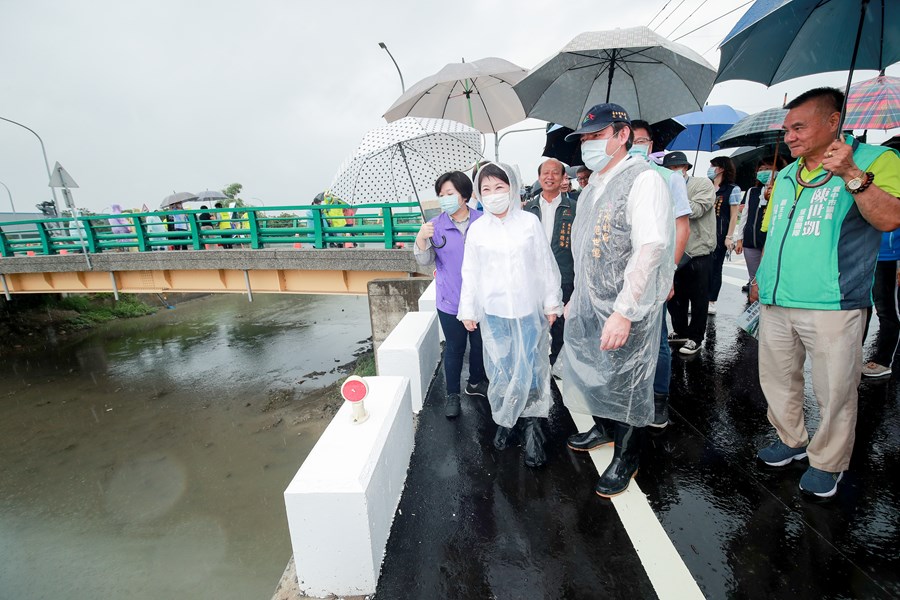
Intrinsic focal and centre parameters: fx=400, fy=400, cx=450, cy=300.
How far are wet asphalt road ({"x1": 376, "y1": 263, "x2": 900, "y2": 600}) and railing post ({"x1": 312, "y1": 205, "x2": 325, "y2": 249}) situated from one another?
6796 mm

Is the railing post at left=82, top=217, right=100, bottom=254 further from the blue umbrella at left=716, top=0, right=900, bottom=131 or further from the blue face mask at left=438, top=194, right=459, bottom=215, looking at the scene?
the blue umbrella at left=716, top=0, right=900, bottom=131

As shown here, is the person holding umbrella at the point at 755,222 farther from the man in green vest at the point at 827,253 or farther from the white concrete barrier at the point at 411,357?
the white concrete barrier at the point at 411,357

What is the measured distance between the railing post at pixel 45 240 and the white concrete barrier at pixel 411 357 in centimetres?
1173

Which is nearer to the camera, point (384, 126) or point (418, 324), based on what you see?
point (384, 126)

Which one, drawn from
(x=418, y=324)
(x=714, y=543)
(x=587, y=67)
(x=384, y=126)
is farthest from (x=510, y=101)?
(x=714, y=543)

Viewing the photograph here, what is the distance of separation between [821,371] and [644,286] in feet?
3.36

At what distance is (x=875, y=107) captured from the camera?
3.26m

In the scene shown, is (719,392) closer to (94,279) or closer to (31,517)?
(31,517)

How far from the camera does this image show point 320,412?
31.3 ft

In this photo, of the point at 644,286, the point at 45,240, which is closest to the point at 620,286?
the point at 644,286

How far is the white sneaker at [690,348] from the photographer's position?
153 inches

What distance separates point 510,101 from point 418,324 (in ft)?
11.5

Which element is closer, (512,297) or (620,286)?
(620,286)

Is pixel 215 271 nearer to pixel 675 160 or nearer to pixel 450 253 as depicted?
pixel 450 253
